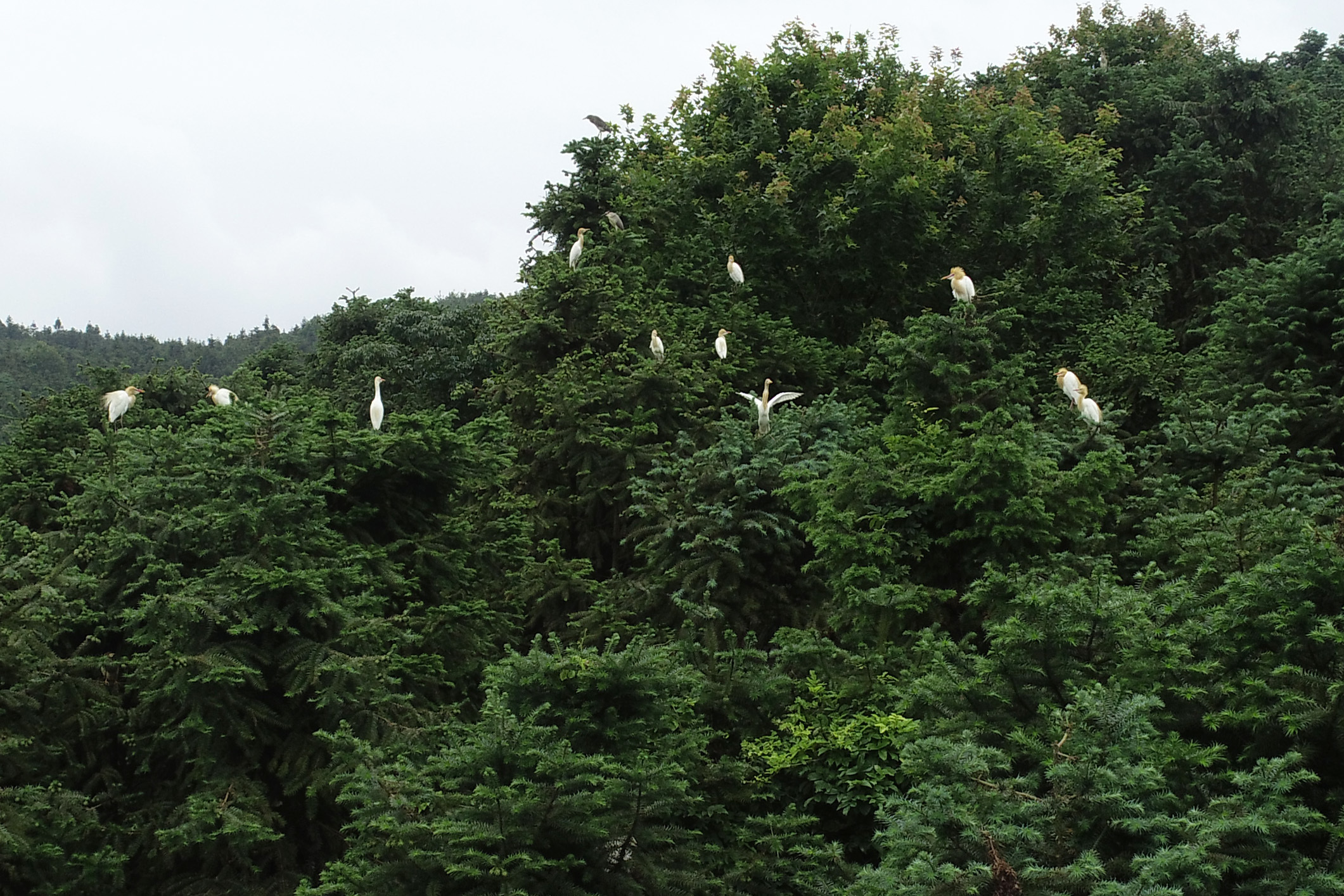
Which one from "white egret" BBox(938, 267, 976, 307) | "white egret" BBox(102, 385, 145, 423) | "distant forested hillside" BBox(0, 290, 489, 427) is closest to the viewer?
"white egret" BBox(938, 267, 976, 307)

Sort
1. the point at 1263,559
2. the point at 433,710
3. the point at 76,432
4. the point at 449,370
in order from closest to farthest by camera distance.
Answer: the point at 1263,559, the point at 433,710, the point at 76,432, the point at 449,370

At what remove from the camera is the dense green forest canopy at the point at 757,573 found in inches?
213

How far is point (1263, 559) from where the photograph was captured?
20.8ft

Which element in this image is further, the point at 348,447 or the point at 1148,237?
the point at 1148,237

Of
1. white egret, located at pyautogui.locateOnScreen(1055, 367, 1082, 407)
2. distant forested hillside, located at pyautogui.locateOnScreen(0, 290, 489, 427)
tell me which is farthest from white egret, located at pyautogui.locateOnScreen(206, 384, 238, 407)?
distant forested hillside, located at pyautogui.locateOnScreen(0, 290, 489, 427)

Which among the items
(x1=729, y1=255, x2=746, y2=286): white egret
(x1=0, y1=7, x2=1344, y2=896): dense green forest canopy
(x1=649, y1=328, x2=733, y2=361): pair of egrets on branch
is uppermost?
(x1=729, y1=255, x2=746, y2=286): white egret

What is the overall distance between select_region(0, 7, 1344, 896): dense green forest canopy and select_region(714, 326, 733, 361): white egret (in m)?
0.23

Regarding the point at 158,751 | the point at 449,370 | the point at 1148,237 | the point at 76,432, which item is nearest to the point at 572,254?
the point at 449,370

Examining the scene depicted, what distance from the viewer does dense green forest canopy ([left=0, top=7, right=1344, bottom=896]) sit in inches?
213

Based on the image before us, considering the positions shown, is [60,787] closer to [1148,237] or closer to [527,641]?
[527,641]

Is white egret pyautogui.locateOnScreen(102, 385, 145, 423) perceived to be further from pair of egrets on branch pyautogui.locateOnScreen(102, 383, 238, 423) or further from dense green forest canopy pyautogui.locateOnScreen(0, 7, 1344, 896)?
dense green forest canopy pyautogui.locateOnScreen(0, 7, 1344, 896)

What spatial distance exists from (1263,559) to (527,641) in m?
7.20

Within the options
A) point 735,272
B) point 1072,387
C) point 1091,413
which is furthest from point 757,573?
point 735,272

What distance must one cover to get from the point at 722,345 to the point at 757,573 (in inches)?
Result: 145
